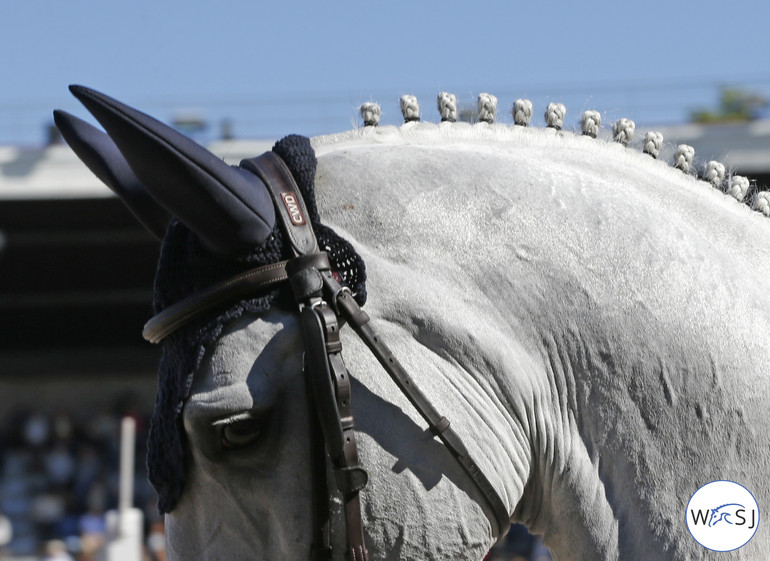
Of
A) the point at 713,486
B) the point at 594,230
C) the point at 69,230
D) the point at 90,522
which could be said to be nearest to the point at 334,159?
the point at 594,230

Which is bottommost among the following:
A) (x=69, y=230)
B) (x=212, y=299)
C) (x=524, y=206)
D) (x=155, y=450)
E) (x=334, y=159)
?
(x=155, y=450)

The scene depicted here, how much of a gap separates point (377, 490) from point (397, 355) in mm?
214

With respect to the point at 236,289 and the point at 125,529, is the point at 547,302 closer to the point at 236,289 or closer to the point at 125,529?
the point at 236,289

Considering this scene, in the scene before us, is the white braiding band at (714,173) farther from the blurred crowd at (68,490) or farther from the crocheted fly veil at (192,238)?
the blurred crowd at (68,490)

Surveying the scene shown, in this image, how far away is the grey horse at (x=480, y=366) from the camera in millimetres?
1564

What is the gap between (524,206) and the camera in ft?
5.69

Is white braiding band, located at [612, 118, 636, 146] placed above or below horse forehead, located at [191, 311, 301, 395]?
above

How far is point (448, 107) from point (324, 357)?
2.21 ft

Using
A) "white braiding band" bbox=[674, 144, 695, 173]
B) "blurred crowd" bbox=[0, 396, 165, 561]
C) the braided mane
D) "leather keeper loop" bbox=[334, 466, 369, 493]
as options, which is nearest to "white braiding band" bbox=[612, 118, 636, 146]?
the braided mane

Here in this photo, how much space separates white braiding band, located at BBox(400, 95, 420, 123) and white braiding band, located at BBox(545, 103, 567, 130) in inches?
10.3

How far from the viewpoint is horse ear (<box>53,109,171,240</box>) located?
184 centimetres

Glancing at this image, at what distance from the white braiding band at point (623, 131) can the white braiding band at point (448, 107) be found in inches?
13.1

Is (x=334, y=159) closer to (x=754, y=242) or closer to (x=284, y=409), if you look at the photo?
(x=284, y=409)

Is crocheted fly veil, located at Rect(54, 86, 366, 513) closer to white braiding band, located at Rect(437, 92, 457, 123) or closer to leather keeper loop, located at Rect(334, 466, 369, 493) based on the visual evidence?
leather keeper loop, located at Rect(334, 466, 369, 493)
